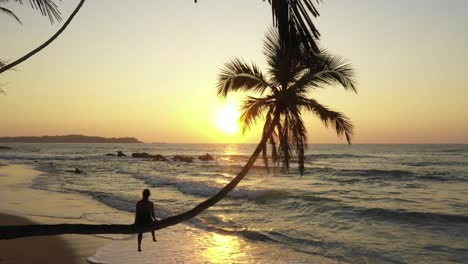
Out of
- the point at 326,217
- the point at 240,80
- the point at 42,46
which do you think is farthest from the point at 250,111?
A: the point at 326,217

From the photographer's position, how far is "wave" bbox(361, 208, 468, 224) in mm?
19703

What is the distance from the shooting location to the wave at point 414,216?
64.6 feet

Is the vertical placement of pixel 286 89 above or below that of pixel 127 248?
above

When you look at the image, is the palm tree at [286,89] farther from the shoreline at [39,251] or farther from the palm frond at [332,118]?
the shoreline at [39,251]

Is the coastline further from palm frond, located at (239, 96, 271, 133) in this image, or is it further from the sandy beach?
palm frond, located at (239, 96, 271, 133)

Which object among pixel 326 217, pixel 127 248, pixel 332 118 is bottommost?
pixel 326 217

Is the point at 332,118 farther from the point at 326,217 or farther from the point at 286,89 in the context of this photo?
the point at 326,217

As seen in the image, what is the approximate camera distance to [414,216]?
20.7 meters

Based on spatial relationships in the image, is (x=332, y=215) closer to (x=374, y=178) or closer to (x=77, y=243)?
(x=77, y=243)

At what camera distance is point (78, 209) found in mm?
20688

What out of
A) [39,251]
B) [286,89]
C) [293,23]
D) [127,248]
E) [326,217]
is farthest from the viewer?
[326,217]

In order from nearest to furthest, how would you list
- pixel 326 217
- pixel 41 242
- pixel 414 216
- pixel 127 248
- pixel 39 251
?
1. pixel 39 251
2. pixel 127 248
3. pixel 41 242
4. pixel 326 217
5. pixel 414 216

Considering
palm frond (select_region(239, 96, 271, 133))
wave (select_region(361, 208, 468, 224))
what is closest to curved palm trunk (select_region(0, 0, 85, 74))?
palm frond (select_region(239, 96, 271, 133))

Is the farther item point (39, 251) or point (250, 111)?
point (39, 251)
